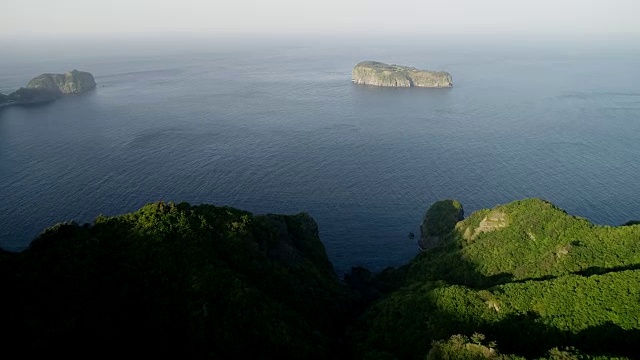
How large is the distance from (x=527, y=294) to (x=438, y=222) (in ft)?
152

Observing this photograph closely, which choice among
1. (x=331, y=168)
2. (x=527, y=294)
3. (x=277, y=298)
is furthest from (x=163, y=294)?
(x=331, y=168)

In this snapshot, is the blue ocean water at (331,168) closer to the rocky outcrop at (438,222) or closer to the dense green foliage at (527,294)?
the rocky outcrop at (438,222)

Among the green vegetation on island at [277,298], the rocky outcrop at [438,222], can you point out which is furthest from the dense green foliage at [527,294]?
the rocky outcrop at [438,222]

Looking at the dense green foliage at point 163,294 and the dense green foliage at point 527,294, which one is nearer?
the dense green foliage at point 163,294

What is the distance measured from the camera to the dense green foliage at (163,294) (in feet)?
136

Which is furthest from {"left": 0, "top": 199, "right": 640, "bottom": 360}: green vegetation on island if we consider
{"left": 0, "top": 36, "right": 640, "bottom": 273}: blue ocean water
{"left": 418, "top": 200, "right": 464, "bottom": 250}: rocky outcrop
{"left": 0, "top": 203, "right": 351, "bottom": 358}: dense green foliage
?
{"left": 0, "top": 36, "right": 640, "bottom": 273}: blue ocean water

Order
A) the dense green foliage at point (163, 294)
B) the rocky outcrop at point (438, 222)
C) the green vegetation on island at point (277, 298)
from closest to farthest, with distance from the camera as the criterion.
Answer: the green vegetation on island at point (277, 298)
the dense green foliage at point (163, 294)
the rocky outcrop at point (438, 222)

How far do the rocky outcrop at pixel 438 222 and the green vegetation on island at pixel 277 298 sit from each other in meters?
24.1

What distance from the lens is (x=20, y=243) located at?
9081 cm

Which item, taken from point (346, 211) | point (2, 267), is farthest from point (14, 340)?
point (346, 211)

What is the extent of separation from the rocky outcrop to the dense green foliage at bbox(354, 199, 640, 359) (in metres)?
19.7

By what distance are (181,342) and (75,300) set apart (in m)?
11.5

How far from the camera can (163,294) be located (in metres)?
47.6

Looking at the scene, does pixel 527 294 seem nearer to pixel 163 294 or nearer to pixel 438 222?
pixel 163 294
